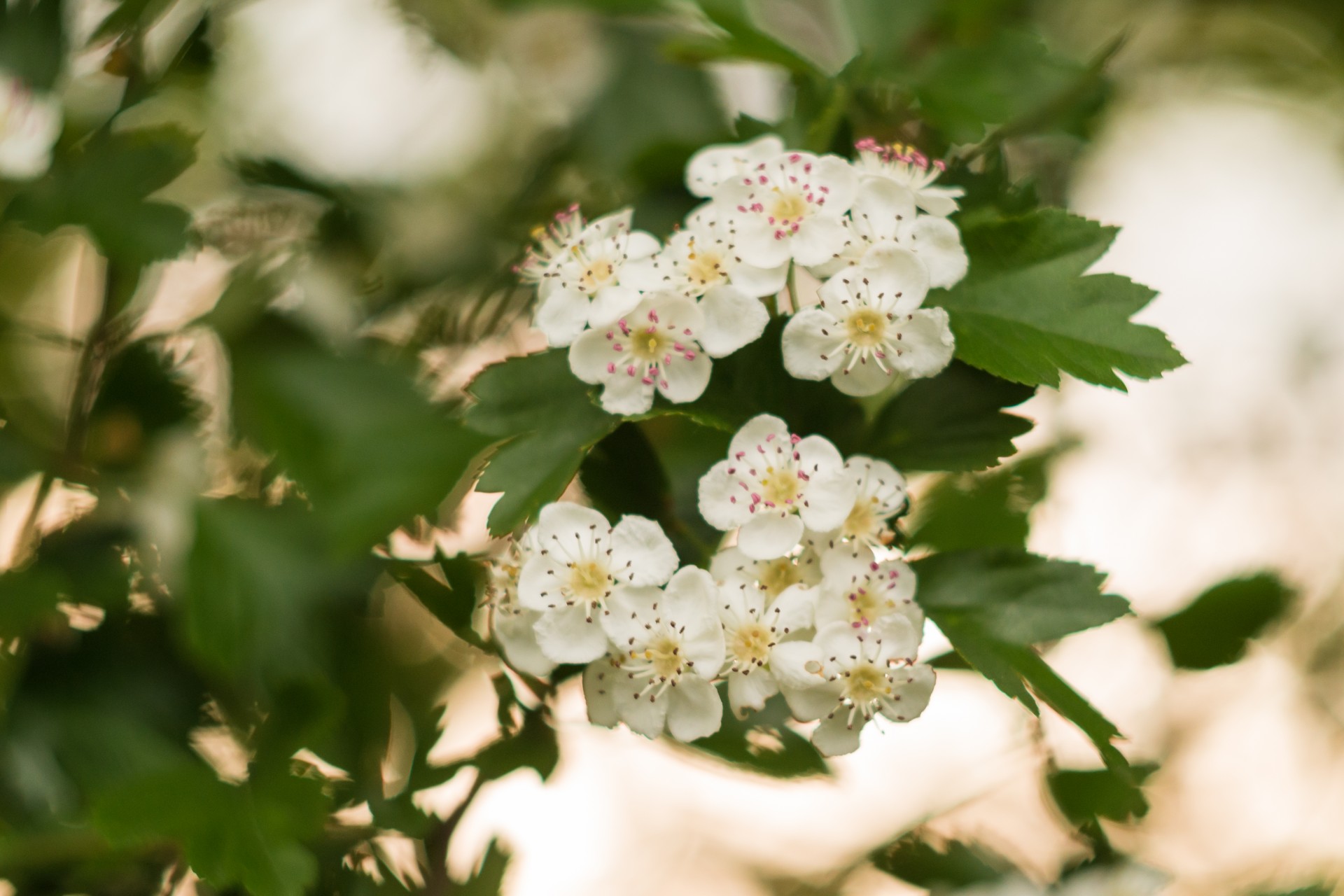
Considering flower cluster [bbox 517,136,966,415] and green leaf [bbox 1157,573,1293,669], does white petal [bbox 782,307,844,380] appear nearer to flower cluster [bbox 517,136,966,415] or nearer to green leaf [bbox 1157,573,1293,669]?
flower cluster [bbox 517,136,966,415]

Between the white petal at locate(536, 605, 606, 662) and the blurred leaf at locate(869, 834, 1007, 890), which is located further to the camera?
the blurred leaf at locate(869, 834, 1007, 890)

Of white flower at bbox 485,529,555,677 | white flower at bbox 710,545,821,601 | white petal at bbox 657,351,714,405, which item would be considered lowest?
white flower at bbox 485,529,555,677

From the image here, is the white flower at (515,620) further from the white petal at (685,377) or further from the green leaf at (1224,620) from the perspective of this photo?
the green leaf at (1224,620)

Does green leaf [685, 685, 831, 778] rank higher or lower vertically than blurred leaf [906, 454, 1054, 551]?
lower

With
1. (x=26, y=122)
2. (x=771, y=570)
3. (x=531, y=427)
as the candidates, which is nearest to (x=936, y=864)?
(x=771, y=570)

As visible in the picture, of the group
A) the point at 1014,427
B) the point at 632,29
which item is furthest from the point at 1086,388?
the point at 1014,427

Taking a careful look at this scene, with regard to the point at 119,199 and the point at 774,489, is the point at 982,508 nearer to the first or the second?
the point at 774,489

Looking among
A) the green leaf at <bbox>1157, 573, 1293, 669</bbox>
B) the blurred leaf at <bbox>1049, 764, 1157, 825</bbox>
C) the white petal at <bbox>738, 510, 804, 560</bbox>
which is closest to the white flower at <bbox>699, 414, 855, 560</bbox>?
the white petal at <bbox>738, 510, 804, 560</bbox>

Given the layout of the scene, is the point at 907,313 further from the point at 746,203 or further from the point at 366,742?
the point at 366,742

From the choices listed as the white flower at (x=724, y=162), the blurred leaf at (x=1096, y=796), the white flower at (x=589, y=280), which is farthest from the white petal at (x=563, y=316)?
the blurred leaf at (x=1096, y=796)
